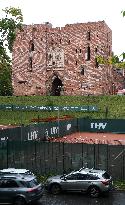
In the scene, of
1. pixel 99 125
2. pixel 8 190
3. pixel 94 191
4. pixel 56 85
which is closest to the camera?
pixel 8 190

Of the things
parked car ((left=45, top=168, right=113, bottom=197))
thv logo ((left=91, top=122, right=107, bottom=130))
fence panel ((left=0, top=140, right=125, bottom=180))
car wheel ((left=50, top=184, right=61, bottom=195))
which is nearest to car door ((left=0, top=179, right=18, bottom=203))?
parked car ((left=45, top=168, right=113, bottom=197))

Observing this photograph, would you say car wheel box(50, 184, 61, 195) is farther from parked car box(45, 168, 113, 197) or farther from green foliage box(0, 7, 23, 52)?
green foliage box(0, 7, 23, 52)

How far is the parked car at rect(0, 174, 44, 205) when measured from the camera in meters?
19.0

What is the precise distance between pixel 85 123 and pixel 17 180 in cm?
3249

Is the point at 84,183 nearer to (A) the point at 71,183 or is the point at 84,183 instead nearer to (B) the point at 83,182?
(B) the point at 83,182

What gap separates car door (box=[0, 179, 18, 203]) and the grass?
3491 cm

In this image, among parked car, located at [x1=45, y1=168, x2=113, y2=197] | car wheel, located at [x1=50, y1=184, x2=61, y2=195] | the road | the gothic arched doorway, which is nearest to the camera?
the road

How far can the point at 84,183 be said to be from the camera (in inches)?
847

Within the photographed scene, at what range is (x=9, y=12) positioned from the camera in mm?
37719

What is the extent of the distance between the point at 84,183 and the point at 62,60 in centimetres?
6264

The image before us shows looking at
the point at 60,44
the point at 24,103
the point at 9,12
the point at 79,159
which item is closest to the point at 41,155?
the point at 79,159

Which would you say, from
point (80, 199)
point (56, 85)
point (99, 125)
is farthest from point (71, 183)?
point (56, 85)

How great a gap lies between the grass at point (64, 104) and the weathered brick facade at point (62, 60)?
9.06 m

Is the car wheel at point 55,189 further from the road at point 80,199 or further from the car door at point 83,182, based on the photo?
the car door at point 83,182
